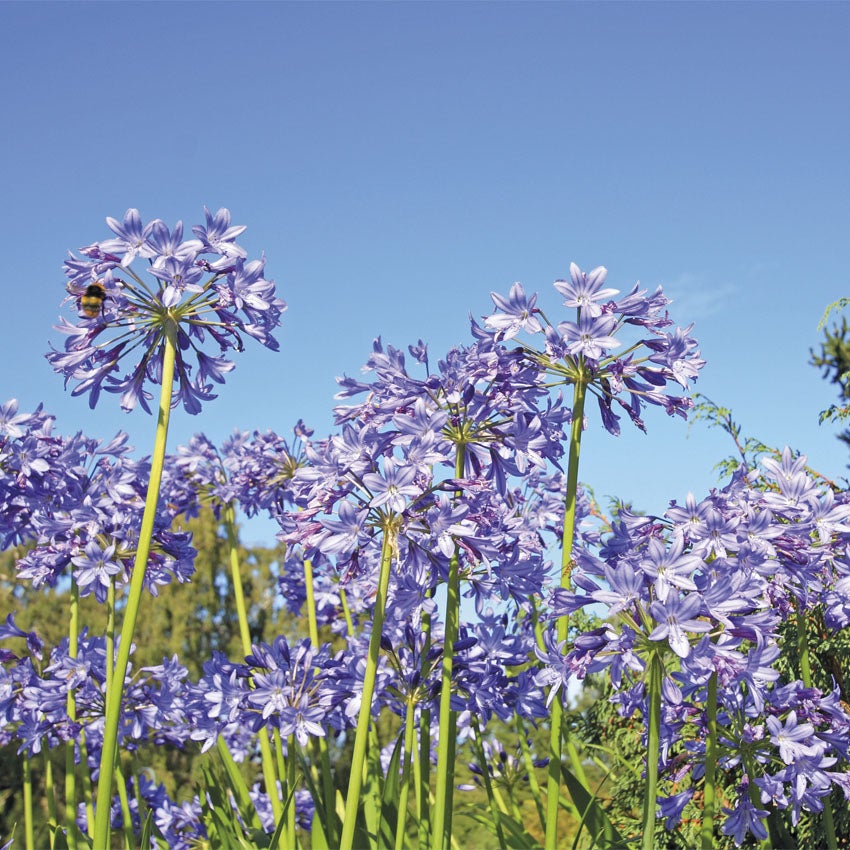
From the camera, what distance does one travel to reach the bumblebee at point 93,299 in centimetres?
509

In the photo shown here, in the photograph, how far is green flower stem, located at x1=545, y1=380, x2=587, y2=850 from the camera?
→ 4.18 meters

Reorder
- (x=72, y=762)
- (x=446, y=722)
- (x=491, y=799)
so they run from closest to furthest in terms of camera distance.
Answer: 1. (x=446, y=722)
2. (x=491, y=799)
3. (x=72, y=762)

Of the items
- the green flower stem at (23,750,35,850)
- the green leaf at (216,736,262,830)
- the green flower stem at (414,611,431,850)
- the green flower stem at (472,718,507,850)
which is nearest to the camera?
the green flower stem at (414,611,431,850)

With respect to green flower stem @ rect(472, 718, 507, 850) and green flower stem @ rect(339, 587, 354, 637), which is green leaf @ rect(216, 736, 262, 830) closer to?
green flower stem @ rect(339, 587, 354, 637)

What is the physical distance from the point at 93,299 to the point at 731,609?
3.74 metres

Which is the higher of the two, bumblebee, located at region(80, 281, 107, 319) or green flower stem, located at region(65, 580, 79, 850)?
bumblebee, located at region(80, 281, 107, 319)

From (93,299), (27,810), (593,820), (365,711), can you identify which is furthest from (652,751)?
(27,810)

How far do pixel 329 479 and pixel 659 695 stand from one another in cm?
183

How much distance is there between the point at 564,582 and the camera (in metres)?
4.53

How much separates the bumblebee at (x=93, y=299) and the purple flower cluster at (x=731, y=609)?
10.1 ft

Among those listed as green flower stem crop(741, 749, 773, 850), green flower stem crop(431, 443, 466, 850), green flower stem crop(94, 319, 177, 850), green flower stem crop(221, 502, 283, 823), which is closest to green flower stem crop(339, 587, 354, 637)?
green flower stem crop(221, 502, 283, 823)

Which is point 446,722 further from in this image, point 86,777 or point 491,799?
point 86,777

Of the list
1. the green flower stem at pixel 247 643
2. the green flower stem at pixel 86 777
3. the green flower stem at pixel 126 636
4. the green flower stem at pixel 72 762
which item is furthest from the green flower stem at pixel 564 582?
the green flower stem at pixel 86 777

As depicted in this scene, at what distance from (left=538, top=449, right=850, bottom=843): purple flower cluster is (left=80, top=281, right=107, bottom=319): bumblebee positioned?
3.08 meters
